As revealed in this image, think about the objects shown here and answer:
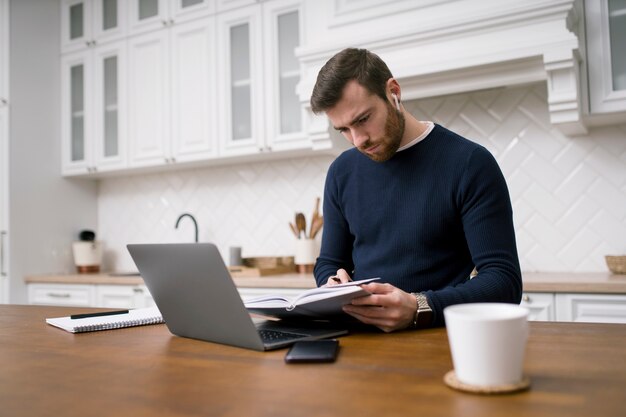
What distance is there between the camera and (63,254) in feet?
13.0

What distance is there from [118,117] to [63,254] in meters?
1.02

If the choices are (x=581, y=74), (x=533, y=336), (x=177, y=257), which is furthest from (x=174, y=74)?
(x=533, y=336)

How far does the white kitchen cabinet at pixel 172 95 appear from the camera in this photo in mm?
3406

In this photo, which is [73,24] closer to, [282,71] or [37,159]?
[37,159]

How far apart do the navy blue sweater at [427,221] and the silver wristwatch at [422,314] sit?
0.15 metres

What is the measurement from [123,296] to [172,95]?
1239 mm

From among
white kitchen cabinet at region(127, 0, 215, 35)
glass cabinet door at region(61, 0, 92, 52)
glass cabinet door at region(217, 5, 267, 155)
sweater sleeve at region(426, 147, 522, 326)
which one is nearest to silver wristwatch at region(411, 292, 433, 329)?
sweater sleeve at region(426, 147, 522, 326)

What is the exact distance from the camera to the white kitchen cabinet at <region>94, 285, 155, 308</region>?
3281 millimetres

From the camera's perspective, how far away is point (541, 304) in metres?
2.29

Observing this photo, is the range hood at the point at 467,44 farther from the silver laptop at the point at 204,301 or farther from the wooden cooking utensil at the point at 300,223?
the silver laptop at the point at 204,301

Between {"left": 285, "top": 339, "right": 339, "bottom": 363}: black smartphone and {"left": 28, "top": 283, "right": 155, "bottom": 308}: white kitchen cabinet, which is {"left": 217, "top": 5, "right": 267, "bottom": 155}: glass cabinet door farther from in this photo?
{"left": 285, "top": 339, "right": 339, "bottom": 363}: black smartphone

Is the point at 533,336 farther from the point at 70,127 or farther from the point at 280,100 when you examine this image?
the point at 70,127

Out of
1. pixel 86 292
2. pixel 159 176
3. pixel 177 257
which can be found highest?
pixel 159 176

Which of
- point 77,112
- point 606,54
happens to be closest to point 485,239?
point 606,54
